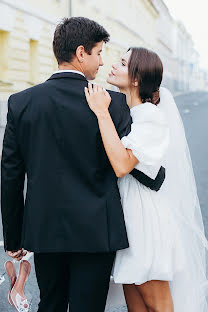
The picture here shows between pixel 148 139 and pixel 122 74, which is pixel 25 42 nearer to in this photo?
pixel 122 74

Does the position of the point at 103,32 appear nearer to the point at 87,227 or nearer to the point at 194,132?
the point at 87,227

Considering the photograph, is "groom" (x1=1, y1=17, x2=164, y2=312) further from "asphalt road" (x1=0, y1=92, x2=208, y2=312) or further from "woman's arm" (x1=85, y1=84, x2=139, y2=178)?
"asphalt road" (x1=0, y1=92, x2=208, y2=312)

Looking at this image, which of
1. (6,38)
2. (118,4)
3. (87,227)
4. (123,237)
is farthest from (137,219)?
(118,4)

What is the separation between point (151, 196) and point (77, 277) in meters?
0.48

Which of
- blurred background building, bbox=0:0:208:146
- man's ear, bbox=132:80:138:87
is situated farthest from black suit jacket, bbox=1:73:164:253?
blurred background building, bbox=0:0:208:146

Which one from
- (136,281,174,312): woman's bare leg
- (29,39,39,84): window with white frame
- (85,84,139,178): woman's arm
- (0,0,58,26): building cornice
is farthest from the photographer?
(29,39,39,84): window with white frame

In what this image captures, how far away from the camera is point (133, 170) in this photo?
1985mm

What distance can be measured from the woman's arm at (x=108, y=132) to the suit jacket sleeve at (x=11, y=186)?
1.16 feet

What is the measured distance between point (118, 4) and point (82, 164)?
1094 inches

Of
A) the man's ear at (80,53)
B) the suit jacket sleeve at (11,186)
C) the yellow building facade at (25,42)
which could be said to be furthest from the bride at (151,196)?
the yellow building facade at (25,42)

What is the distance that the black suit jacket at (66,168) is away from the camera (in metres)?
1.82

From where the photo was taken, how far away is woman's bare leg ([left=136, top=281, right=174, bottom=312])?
2.12 metres

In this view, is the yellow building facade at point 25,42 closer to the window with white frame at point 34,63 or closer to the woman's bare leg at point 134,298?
the window with white frame at point 34,63

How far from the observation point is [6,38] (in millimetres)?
13734
